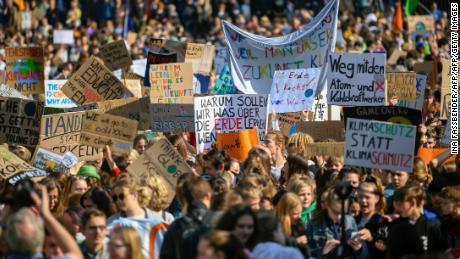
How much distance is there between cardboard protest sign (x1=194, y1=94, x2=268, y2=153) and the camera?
16.2 metres

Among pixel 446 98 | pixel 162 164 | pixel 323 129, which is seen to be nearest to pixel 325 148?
pixel 323 129

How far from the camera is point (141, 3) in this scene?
37.4 meters

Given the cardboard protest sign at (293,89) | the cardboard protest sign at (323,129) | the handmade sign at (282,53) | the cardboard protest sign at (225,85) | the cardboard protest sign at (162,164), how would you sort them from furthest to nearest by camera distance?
the cardboard protest sign at (225,85) < the handmade sign at (282,53) < the cardboard protest sign at (293,89) < the cardboard protest sign at (323,129) < the cardboard protest sign at (162,164)

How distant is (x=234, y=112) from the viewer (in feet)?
53.7

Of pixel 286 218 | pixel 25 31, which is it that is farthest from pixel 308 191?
pixel 25 31

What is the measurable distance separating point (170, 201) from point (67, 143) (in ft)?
12.1

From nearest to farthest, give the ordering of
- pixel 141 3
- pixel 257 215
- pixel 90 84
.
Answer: pixel 257 215 < pixel 90 84 < pixel 141 3

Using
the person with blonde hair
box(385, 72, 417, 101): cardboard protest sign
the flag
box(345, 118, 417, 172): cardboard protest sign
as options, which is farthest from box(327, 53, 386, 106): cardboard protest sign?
the flag

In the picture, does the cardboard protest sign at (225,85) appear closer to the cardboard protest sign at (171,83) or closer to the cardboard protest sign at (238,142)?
the cardboard protest sign at (171,83)

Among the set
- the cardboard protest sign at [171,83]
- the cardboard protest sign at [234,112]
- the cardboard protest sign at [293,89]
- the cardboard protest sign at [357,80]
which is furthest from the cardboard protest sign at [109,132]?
the cardboard protest sign at [293,89]

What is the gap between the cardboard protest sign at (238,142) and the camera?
1513cm

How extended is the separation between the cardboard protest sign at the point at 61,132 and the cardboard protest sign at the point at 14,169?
1.67m

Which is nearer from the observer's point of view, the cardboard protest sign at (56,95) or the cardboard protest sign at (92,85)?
the cardboard protest sign at (92,85)

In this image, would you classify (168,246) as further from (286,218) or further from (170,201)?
(170,201)
